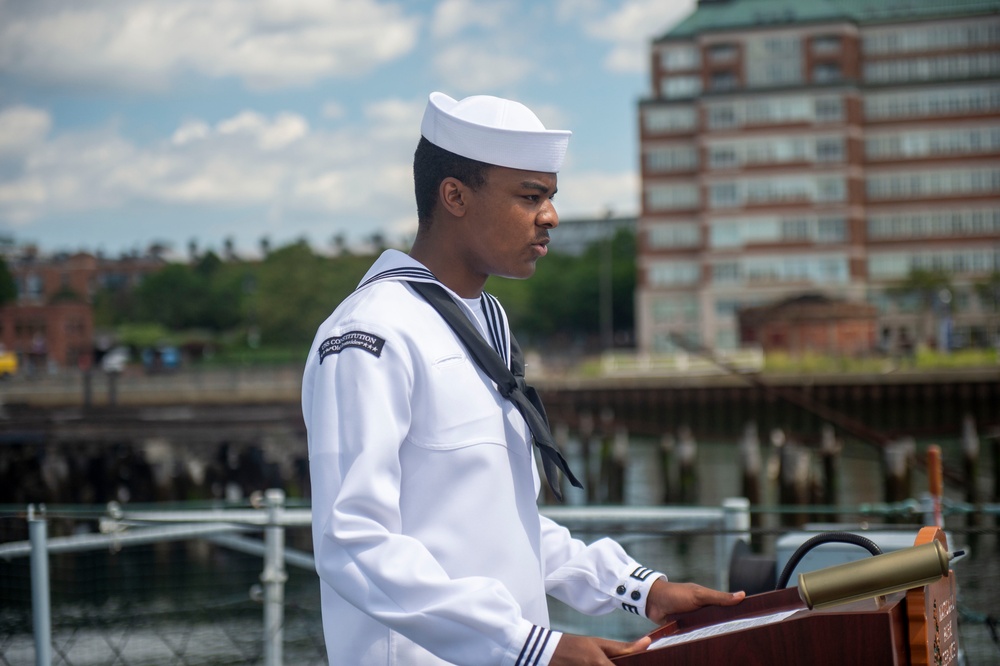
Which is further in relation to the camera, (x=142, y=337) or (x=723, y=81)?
(x=142, y=337)

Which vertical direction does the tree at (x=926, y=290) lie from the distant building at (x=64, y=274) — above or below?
below

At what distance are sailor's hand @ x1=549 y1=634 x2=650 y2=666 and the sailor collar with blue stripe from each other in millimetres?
735

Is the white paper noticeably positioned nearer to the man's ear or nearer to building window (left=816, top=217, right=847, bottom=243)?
the man's ear

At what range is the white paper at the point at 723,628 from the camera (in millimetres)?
2061

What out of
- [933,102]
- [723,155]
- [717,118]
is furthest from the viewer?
[717,118]

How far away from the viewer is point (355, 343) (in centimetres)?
223

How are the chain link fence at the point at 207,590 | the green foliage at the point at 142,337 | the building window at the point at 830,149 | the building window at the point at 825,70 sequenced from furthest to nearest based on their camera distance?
the green foliage at the point at 142,337 → the building window at the point at 825,70 → the building window at the point at 830,149 → the chain link fence at the point at 207,590

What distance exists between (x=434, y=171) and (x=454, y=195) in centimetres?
8

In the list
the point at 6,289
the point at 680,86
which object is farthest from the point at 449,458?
the point at 6,289

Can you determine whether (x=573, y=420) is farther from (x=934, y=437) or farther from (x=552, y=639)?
(x=552, y=639)

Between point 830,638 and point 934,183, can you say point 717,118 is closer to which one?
point 934,183

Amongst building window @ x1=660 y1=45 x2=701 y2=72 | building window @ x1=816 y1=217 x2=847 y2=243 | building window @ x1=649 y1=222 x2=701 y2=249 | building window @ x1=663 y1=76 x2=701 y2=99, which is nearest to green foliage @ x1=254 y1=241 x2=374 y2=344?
building window @ x1=649 y1=222 x2=701 y2=249

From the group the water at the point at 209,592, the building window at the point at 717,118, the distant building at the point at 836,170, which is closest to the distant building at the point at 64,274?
the distant building at the point at 836,170

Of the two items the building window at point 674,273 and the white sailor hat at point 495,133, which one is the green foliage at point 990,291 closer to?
the building window at point 674,273
